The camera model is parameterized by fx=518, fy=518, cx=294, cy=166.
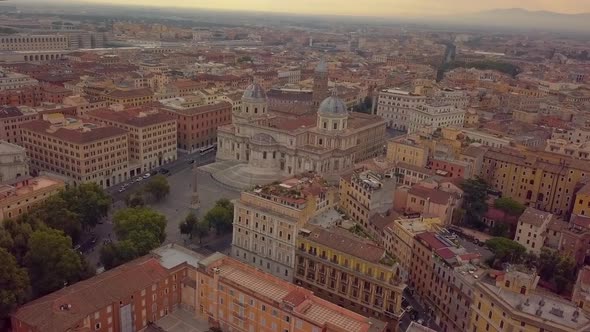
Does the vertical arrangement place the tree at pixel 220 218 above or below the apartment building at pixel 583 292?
below

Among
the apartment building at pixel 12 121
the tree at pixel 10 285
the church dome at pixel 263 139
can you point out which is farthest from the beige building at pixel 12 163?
the church dome at pixel 263 139

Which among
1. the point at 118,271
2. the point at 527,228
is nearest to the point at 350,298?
the point at 118,271

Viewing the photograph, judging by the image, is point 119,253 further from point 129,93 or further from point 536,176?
point 129,93

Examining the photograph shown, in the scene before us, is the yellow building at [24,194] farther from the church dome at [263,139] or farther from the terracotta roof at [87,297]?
the church dome at [263,139]

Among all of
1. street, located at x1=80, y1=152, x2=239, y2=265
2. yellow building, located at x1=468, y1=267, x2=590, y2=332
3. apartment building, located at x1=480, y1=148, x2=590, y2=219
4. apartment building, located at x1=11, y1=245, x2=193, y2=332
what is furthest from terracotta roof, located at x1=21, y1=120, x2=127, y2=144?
yellow building, located at x1=468, y1=267, x2=590, y2=332

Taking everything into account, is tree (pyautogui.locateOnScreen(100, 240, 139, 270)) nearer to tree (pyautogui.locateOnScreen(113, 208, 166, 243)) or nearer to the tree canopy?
the tree canopy

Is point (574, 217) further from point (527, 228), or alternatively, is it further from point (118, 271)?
point (118, 271)
